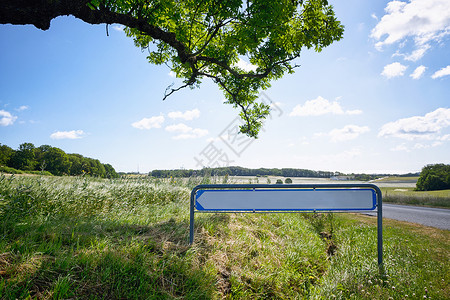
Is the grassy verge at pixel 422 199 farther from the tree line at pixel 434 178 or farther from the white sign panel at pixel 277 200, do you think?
the white sign panel at pixel 277 200

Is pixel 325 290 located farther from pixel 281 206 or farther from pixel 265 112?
pixel 265 112

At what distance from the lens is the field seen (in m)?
2.27

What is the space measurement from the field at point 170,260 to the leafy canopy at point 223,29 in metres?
3.23

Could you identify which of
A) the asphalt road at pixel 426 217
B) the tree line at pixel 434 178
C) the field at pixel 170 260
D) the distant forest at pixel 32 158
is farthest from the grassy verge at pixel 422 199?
the distant forest at pixel 32 158

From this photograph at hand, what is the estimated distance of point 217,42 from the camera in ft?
28.1

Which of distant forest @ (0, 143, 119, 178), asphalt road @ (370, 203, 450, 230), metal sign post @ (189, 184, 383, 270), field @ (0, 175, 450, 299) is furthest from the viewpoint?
distant forest @ (0, 143, 119, 178)

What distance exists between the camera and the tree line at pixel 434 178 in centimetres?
3583

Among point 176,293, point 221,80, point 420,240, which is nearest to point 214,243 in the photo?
point 176,293

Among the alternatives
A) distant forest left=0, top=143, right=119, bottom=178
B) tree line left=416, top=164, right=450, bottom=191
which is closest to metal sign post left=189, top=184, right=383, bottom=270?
distant forest left=0, top=143, right=119, bottom=178

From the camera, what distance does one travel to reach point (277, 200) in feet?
11.1

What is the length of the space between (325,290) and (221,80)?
8.02 meters

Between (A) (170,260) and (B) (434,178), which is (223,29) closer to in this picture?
(A) (170,260)

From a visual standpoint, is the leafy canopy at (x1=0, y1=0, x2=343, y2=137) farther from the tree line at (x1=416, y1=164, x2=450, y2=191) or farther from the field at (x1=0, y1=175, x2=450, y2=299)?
the tree line at (x1=416, y1=164, x2=450, y2=191)

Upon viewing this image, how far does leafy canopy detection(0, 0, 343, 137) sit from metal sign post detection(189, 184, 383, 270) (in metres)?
3.94
